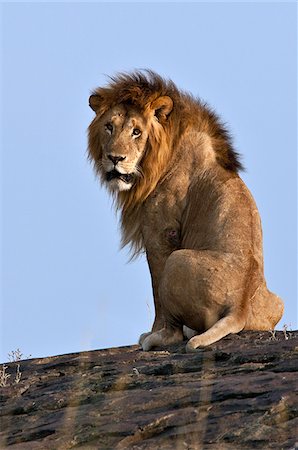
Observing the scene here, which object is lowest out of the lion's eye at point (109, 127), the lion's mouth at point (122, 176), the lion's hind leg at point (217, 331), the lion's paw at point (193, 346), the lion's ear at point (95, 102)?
the lion's paw at point (193, 346)

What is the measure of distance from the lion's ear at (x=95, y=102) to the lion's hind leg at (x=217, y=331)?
268 centimetres

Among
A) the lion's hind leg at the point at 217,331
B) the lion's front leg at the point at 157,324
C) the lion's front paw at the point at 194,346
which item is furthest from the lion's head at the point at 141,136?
the lion's front paw at the point at 194,346

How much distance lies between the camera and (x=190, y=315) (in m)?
8.51

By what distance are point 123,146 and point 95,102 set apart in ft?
2.39

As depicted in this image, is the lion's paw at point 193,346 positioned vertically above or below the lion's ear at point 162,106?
below

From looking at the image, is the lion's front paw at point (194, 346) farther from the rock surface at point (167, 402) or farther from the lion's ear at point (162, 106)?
the lion's ear at point (162, 106)

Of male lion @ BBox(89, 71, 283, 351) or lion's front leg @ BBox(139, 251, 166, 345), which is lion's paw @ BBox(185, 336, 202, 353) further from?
lion's front leg @ BBox(139, 251, 166, 345)

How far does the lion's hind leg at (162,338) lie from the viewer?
8578 millimetres

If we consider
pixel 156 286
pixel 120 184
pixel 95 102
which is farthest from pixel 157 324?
pixel 95 102

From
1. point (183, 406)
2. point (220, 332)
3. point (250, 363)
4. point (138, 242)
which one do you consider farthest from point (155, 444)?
point (138, 242)

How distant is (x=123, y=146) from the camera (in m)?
9.53

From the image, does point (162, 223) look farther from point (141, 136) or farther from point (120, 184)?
point (141, 136)

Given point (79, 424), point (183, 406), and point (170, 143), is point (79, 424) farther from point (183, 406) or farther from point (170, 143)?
point (170, 143)

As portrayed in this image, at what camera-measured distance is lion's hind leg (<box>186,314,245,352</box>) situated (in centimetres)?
778
